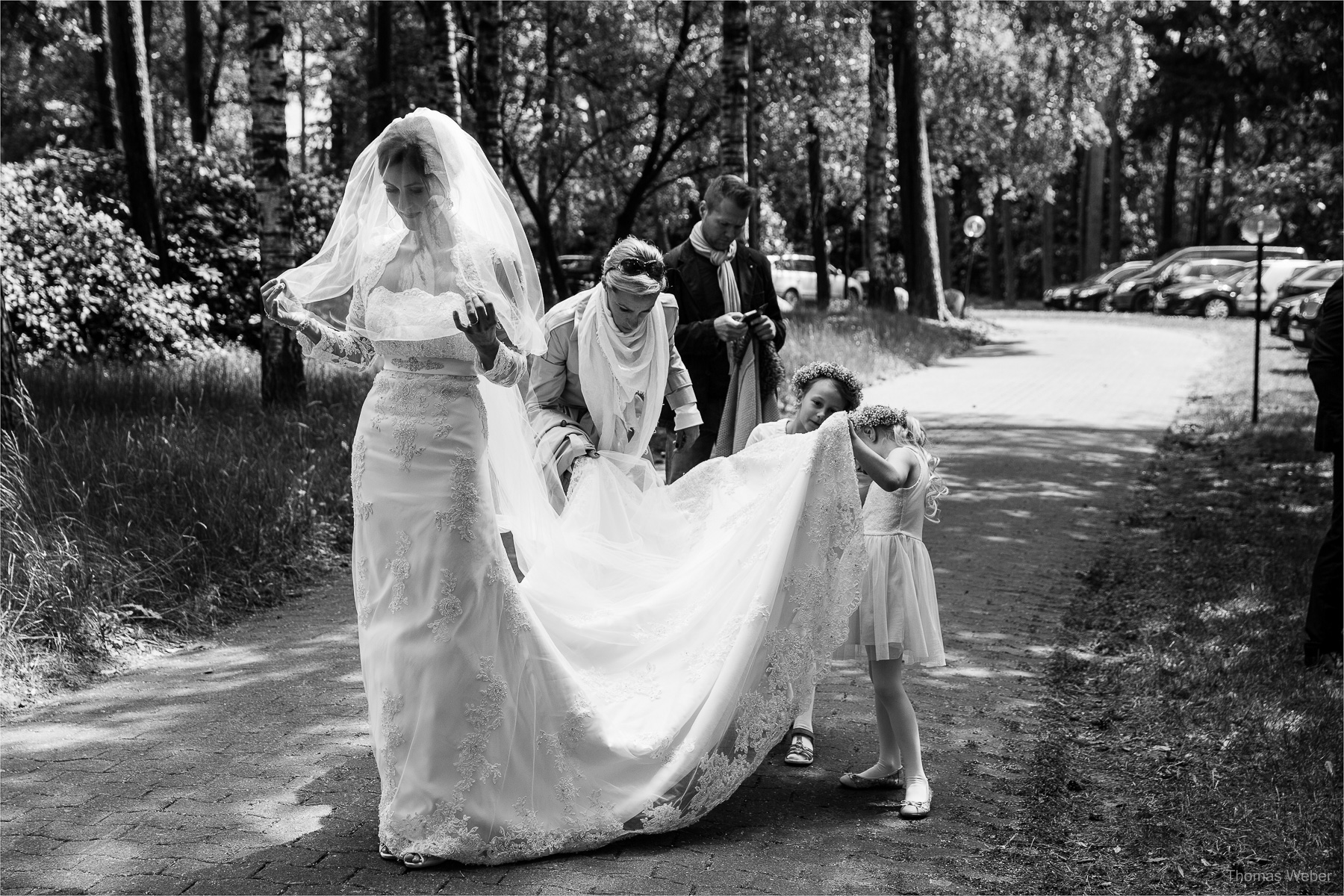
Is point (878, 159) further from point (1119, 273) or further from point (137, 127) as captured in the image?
point (1119, 273)

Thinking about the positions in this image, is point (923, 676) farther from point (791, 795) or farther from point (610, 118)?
point (610, 118)

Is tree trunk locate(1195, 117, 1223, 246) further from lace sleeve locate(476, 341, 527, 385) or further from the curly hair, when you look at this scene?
lace sleeve locate(476, 341, 527, 385)

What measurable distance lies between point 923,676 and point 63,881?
413 cm

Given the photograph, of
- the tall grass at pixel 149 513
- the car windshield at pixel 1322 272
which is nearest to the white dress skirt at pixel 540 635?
the tall grass at pixel 149 513

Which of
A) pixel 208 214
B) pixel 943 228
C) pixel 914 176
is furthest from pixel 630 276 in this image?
pixel 943 228

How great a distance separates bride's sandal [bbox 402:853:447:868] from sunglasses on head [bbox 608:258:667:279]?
94.0 inches

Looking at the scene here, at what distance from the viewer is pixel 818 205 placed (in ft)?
94.3

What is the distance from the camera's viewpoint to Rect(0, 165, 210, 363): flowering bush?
13.3 m

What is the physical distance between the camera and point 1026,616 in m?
7.85

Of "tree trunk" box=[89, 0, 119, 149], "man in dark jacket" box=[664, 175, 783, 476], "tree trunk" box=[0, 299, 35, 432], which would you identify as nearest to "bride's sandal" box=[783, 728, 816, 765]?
"man in dark jacket" box=[664, 175, 783, 476]

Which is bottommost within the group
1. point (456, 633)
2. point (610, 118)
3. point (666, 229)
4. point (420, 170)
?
point (456, 633)

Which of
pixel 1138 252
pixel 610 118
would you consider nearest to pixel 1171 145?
pixel 1138 252

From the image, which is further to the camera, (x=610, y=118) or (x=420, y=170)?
(x=610, y=118)

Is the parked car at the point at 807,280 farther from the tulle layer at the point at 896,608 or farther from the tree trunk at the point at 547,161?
the tulle layer at the point at 896,608
